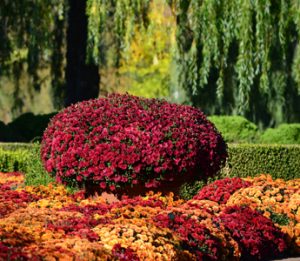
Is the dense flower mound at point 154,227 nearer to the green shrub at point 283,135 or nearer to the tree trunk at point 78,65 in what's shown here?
the green shrub at point 283,135

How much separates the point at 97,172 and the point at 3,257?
164 inches

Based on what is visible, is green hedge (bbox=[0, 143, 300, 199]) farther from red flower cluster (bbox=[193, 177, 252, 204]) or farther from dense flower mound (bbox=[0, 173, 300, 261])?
dense flower mound (bbox=[0, 173, 300, 261])

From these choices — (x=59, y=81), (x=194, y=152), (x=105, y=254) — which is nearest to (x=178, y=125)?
(x=194, y=152)

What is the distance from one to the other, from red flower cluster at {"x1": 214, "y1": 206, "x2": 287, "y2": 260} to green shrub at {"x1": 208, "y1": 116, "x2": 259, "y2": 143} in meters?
10.6

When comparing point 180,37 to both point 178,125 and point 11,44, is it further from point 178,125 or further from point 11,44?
point 11,44

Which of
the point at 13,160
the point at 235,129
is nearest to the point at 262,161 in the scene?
the point at 13,160

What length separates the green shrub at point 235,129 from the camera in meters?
18.9

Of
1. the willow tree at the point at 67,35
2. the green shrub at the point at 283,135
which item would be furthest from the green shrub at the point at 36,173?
the green shrub at the point at 283,135

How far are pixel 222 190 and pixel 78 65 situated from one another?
9.94 metres

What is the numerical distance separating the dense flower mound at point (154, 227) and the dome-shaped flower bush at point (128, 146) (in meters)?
0.26

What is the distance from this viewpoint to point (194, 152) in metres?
9.80

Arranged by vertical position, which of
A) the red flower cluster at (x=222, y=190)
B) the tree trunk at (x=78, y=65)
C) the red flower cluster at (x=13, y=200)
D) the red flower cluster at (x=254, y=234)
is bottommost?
the red flower cluster at (x=254, y=234)

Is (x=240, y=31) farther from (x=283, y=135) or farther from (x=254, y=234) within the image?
(x=254, y=234)

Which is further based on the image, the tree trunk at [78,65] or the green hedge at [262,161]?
the tree trunk at [78,65]
